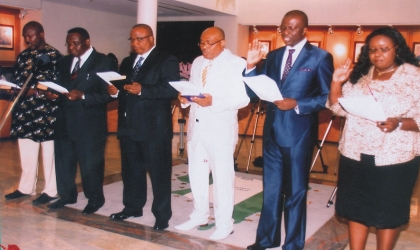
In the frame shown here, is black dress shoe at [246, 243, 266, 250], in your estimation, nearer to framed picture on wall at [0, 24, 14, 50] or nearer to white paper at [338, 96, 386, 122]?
white paper at [338, 96, 386, 122]

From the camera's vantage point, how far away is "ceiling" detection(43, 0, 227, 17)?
9.62 m

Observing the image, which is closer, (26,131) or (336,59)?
(26,131)

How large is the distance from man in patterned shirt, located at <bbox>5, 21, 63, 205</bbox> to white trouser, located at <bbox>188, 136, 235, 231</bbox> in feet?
5.67

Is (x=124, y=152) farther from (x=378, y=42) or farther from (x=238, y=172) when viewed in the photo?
(x=238, y=172)

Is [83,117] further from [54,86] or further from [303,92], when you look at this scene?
[303,92]

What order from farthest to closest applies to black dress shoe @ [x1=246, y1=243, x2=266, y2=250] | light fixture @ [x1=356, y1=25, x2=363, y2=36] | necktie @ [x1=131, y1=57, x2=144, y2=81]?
light fixture @ [x1=356, y1=25, x2=363, y2=36]
necktie @ [x1=131, y1=57, x2=144, y2=81]
black dress shoe @ [x1=246, y1=243, x2=266, y2=250]

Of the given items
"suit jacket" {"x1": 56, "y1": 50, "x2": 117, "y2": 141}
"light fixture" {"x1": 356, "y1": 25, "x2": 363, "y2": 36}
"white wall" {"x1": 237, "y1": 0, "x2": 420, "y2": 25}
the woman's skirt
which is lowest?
the woman's skirt

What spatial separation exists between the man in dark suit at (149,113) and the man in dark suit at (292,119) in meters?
0.85

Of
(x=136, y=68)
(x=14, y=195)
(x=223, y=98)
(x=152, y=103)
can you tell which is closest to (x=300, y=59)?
(x=223, y=98)

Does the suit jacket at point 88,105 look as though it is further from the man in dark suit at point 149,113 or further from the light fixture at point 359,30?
the light fixture at point 359,30

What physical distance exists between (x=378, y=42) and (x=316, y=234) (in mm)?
2037

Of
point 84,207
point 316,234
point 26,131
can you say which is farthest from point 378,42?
point 26,131

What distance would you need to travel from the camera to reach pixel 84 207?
14.5ft

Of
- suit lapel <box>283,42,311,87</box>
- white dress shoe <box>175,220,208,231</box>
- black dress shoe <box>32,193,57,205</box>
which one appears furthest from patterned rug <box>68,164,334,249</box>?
suit lapel <box>283,42,311,87</box>
